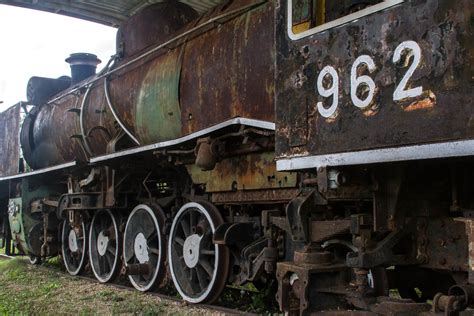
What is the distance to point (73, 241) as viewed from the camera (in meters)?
7.79

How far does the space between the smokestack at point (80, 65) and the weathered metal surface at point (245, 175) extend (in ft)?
17.4

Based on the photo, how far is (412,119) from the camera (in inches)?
91.6

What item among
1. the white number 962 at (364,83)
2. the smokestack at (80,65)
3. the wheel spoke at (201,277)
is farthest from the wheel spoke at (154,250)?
the smokestack at (80,65)

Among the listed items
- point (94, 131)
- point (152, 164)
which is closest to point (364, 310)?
point (152, 164)

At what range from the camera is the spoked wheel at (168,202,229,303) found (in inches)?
190

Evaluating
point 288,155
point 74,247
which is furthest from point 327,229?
point 74,247

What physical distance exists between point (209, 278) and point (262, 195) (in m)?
1.29

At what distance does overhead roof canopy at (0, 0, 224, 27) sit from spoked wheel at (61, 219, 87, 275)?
3.55 m

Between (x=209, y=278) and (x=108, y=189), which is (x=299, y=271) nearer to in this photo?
(x=209, y=278)

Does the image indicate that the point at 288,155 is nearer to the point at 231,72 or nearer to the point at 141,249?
the point at 231,72

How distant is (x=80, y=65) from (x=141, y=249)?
479cm

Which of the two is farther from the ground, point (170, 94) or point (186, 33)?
point (186, 33)

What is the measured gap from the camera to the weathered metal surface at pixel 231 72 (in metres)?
3.88

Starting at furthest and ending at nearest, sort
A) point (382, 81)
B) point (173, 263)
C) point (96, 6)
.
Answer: point (96, 6) → point (173, 263) → point (382, 81)
